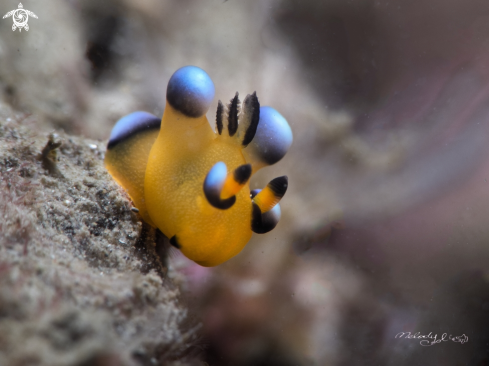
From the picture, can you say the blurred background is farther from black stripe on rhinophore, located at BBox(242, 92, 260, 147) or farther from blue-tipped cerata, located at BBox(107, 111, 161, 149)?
black stripe on rhinophore, located at BBox(242, 92, 260, 147)

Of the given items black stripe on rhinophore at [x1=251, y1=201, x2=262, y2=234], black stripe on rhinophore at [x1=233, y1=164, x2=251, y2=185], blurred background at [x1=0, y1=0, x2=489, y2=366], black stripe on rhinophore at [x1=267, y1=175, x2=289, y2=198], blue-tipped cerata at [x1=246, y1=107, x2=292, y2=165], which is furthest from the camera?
blurred background at [x1=0, y1=0, x2=489, y2=366]

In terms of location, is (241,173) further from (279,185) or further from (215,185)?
(279,185)

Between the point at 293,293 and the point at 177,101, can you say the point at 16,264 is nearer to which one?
the point at 177,101

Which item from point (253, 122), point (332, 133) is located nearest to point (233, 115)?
point (253, 122)

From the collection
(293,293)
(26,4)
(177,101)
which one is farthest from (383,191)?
(26,4)

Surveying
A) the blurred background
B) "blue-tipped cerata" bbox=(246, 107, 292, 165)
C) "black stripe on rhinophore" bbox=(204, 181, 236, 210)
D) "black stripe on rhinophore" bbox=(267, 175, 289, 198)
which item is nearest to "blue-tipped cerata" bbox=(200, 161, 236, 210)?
"black stripe on rhinophore" bbox=(204, 181, 236, 210)

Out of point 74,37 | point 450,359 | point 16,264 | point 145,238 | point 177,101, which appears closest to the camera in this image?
point 16,264
